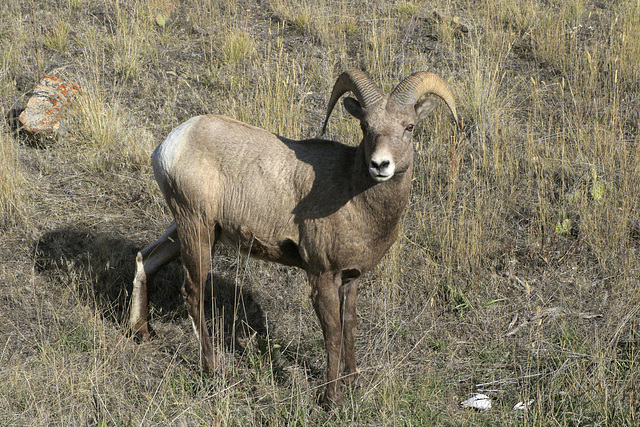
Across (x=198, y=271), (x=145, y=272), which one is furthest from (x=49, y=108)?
(x=198, y=271)

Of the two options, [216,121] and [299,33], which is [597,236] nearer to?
[216,121]

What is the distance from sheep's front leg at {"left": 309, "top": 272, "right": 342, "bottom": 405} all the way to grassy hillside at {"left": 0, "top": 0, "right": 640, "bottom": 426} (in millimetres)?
130

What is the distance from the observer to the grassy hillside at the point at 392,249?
390 cm

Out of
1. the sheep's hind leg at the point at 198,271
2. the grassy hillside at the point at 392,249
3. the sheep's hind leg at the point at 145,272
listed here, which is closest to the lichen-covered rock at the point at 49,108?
the grassy hillside at the point at 392,249

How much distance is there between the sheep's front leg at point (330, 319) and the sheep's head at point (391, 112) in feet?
2.65

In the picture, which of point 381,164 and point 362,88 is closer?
point 381,164

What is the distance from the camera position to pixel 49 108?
268 inches

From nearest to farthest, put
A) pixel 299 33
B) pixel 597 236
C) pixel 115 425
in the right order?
1. pixel 115 425
2. pixel 597 236
3. pixel 299 33

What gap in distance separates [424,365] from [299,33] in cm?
569

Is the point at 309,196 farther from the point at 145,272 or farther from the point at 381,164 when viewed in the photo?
the point at 145,272

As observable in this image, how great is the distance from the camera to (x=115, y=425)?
3516 mm

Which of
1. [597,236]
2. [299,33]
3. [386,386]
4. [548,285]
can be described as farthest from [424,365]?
[299,33]

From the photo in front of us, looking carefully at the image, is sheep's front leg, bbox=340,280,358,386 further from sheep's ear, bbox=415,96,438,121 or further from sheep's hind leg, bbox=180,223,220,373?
sheep's ear, bbox=415,96,438,121

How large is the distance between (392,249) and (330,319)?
1.35m
